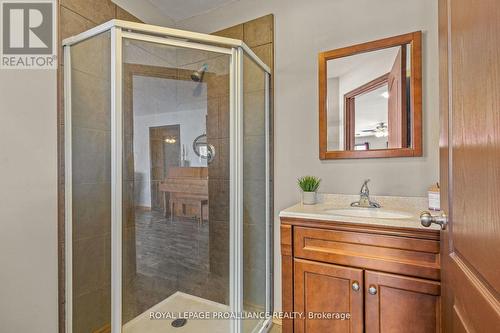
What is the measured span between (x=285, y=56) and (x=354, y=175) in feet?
3.25

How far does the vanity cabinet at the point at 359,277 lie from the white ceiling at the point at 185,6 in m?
1.88

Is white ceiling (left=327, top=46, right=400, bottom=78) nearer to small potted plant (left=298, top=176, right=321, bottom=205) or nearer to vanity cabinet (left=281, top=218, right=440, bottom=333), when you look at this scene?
small potted plant (left=298, top=176, right=321, bottom=205)

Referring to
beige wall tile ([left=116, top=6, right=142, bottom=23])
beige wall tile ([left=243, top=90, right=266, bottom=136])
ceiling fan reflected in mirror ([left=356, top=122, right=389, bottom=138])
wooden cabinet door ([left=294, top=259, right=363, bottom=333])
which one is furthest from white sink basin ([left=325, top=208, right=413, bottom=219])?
beige wall tile ([left=116, top=6, right=142, bottom=23])

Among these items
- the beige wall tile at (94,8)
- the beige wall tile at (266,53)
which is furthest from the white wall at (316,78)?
the beige wall tile at (94,8)

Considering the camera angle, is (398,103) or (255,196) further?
(255,196)

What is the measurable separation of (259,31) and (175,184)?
1344 mm

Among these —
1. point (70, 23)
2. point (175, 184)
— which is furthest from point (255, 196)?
point (70, 23)

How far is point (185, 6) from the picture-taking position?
211 cm

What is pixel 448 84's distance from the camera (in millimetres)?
713

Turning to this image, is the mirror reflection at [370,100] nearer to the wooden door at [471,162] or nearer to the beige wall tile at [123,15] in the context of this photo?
the wooden door at [471,162]

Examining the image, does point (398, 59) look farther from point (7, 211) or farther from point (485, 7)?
point (7, 211)

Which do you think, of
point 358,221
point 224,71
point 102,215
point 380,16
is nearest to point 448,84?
point 358,221

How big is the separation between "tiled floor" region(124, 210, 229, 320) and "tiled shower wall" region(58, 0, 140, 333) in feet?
0.79

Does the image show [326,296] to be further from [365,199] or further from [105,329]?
[105,329]
